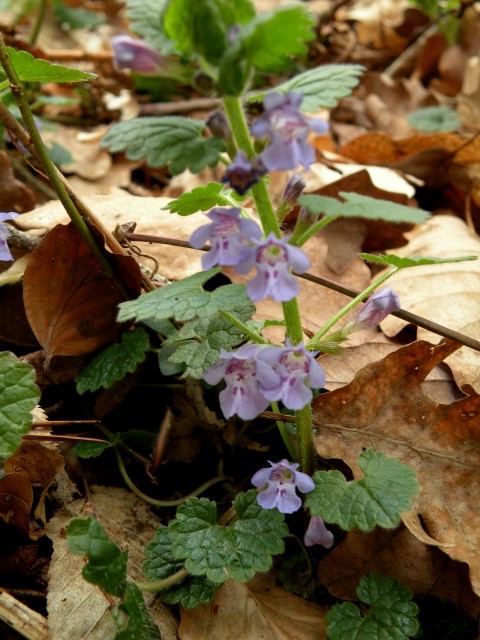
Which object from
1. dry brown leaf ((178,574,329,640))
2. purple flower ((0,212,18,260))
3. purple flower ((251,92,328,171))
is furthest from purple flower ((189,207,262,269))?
dry brown leaf ((178,574,329,640))

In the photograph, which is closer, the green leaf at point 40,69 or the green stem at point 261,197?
the green stem at point 261,197

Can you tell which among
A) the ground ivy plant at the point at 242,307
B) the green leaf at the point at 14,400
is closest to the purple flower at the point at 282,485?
the ground ivy plant at the point at 242,307

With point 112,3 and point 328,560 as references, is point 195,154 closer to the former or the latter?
point 328,560

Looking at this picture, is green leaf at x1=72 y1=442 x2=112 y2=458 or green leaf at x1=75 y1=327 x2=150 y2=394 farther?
green leaf at x1=75 y1=327 x2=150 y2=394

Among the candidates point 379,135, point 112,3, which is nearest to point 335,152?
point 379,135

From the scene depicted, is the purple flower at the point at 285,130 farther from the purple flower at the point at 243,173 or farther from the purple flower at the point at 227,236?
the purple flower at the point at 227,236

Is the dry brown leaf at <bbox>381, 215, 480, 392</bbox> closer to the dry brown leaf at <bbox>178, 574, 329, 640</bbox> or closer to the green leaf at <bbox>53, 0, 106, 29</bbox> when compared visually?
the dry brown leaf at <bbox>178, 574, 329, 640</bbox>

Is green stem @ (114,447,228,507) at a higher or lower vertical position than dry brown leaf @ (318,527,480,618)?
higher

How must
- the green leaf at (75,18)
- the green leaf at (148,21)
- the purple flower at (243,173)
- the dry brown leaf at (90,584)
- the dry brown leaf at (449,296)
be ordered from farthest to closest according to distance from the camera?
the green leaf at (75,18)
the dry brown leaf at (449,296)
the green leaf at (148,21)
the dry brown leaf at (90,584)
the purple flower at (243,173)
